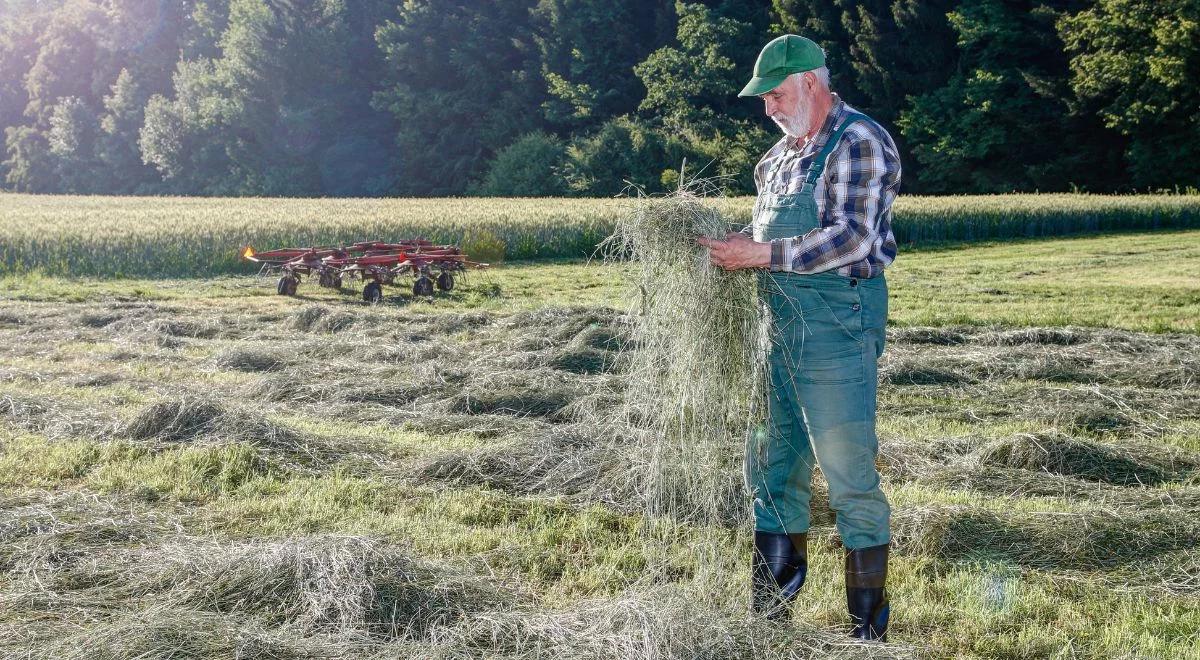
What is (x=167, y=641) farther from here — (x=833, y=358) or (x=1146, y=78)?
(x=1146, y=78)

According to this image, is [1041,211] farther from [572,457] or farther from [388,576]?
[388,576]

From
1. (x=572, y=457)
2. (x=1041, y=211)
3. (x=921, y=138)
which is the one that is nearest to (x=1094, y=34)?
(x=921, y=138)

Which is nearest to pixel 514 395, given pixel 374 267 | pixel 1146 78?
pixel 374 267

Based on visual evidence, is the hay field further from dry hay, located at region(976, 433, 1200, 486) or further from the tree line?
the tree line

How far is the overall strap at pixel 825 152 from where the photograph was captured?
3256mm

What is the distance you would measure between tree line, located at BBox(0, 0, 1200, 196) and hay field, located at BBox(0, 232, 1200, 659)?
24.6m

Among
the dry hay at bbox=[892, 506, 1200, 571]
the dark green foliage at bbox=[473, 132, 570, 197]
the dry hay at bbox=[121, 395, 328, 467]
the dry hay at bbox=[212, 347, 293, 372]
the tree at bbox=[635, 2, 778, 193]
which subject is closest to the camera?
the dry hay at bbox=[892, 506, 1200, 571]

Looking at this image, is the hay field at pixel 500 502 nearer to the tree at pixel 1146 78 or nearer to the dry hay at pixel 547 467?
the dry hay at pixel 547 467

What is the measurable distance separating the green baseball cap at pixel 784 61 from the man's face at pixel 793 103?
0.03 meters

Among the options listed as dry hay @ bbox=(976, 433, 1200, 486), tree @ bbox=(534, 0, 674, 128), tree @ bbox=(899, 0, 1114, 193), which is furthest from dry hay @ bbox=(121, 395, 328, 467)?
tree @ bbox=(534, 0, 674, 128)

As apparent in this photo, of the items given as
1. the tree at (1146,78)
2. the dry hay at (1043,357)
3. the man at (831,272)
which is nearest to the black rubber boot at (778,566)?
the man at (831,272)

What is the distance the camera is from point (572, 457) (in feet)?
18.2

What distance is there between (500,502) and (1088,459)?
3.03m

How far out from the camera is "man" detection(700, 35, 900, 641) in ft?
10.6
